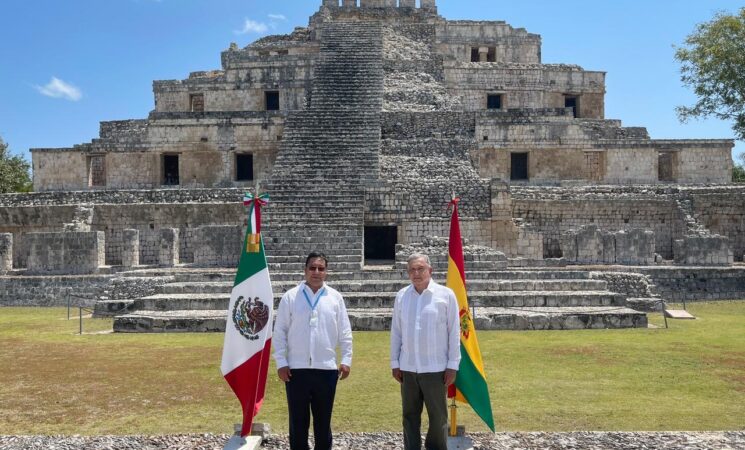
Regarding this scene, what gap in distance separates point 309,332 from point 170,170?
21.1 meters

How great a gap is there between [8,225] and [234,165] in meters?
7.27

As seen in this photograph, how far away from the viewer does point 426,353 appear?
500 centimetres

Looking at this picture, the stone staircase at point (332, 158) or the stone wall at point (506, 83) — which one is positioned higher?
A: the stone wall at point (506, 83)

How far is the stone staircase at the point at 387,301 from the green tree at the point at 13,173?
30682mm

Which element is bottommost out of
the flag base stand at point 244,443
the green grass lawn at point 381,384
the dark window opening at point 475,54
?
the green grass lawn at point 381,384

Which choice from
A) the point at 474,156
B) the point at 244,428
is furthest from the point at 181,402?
the point at 474,156

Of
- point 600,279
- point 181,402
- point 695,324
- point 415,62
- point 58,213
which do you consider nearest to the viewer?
point 181,402

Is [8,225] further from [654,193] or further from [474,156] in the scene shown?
[654,193]

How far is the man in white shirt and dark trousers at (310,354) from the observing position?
5039 mm

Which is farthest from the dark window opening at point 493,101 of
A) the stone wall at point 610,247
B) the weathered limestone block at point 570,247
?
the stone wall at point 610,247

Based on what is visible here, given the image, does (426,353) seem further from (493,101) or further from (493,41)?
(493,41)

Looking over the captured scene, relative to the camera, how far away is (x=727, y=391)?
24.0ft

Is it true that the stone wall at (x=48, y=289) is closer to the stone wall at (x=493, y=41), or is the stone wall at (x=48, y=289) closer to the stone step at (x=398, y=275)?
the stone step at (x=398, y=275)

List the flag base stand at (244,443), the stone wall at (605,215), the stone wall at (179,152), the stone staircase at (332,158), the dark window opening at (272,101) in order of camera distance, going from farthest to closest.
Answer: the dark window opening at (272,101)
the stone wall at (179,152)
the stone wall at (605,215)
the stone staircase at (332,158)
the flag base stand at (244,443)
